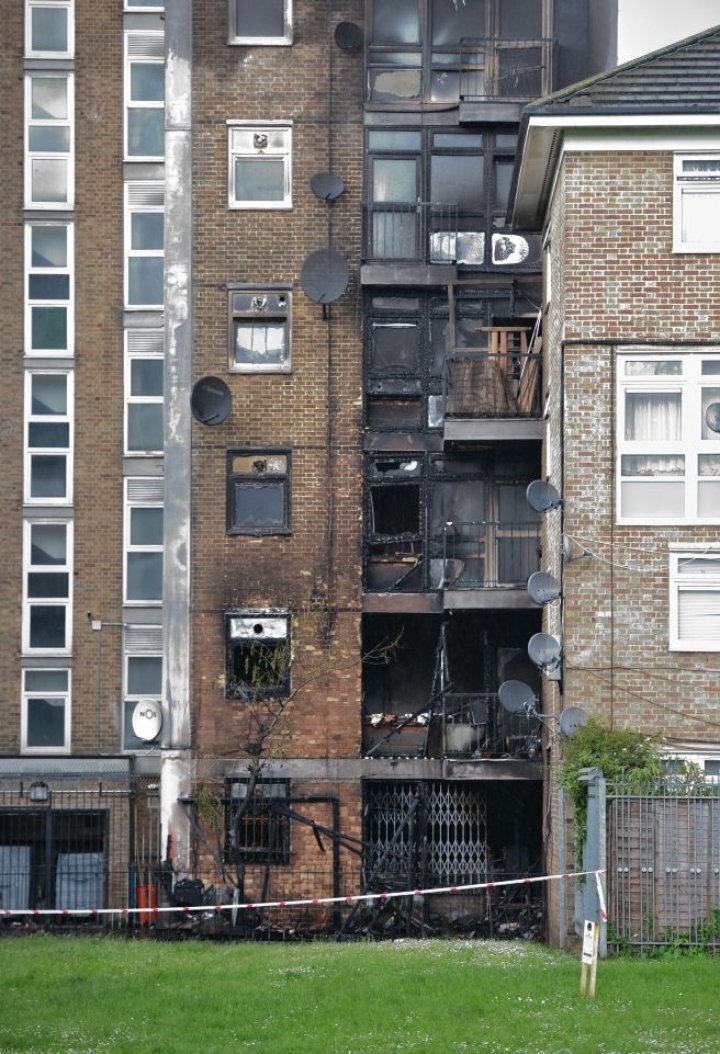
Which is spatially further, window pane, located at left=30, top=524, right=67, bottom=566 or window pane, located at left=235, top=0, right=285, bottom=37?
window pane, located at left=30, top=524, right=67, bottom=566

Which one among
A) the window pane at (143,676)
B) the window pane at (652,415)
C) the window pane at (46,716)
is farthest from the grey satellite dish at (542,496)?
the window pane at (46,716)

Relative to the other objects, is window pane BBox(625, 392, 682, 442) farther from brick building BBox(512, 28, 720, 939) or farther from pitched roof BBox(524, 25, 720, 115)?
pitched roof BBox(524, 25, 720, 115)

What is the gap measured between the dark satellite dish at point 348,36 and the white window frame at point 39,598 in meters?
9.70

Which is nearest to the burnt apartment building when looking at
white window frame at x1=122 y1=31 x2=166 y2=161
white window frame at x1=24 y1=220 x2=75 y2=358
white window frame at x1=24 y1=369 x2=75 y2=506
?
white window frame at x1=122 y1=31 x2=166 y2=161

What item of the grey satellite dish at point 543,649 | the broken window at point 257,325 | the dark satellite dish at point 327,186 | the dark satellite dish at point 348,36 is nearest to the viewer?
the grey satellite dish at point 543,649

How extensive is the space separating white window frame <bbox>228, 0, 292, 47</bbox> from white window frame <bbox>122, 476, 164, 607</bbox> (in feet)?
25.5

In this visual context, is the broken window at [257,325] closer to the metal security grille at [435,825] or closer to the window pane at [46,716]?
the window pane at [46,716]

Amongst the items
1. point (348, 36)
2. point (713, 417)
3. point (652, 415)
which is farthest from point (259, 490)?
point (713, 417)

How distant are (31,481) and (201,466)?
4.15 meters

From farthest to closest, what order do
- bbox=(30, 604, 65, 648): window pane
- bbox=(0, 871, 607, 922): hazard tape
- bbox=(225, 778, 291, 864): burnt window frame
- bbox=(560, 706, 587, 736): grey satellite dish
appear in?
bbox=(30, 604, 65, 648): window pane < bbox=(225, 778, 291, 864): burnt window frame < bbox=(560, 706, 587, 736): grey satellite dish < bbox=(0, 871, 607, 922): hazard tape

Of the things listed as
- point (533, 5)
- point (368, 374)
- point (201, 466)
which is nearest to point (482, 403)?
point (368, 374)

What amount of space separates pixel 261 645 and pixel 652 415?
29.3 ft

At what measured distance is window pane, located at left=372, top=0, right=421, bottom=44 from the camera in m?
35.1

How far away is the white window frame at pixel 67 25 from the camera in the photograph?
121ft
